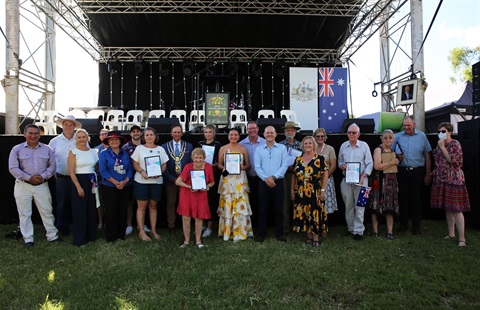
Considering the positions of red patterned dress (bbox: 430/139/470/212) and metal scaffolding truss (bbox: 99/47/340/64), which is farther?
metal scaffolding truss (bbox: 99/47/340/64)

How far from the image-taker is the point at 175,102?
13883 millimetres

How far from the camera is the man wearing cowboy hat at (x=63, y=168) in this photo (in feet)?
15.7

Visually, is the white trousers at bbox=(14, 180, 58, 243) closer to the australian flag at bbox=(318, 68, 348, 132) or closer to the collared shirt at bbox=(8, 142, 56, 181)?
the collared shirt at bbox=(8, 142, 56, 181)

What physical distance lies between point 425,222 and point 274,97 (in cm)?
938

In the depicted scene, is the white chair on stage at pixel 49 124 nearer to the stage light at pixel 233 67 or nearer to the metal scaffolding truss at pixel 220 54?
the metal scaffolding truss at pixel 220 54

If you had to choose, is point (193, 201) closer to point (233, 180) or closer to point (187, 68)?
point (233, 180)

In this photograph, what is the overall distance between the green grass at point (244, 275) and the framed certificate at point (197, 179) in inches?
29.1

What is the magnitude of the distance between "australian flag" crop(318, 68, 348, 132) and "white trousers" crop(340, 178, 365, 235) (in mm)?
5063

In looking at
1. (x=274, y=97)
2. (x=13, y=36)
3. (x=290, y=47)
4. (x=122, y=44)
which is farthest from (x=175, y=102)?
(x=13, y=36)

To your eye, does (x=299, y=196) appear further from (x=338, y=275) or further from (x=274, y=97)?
(x=274, y=97)

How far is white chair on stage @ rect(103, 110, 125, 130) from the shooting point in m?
9.05

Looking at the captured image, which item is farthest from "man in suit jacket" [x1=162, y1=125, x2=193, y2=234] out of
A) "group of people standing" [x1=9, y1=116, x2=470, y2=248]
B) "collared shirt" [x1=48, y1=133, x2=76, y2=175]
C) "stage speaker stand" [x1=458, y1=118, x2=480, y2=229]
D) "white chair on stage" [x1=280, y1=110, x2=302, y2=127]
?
"white chair on stage" [x1=280, y1=110, x2=302, y2=127]

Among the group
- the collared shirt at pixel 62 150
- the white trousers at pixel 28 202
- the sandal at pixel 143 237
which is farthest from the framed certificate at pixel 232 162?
the white trousers at pixel 28 202

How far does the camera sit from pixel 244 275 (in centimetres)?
340
